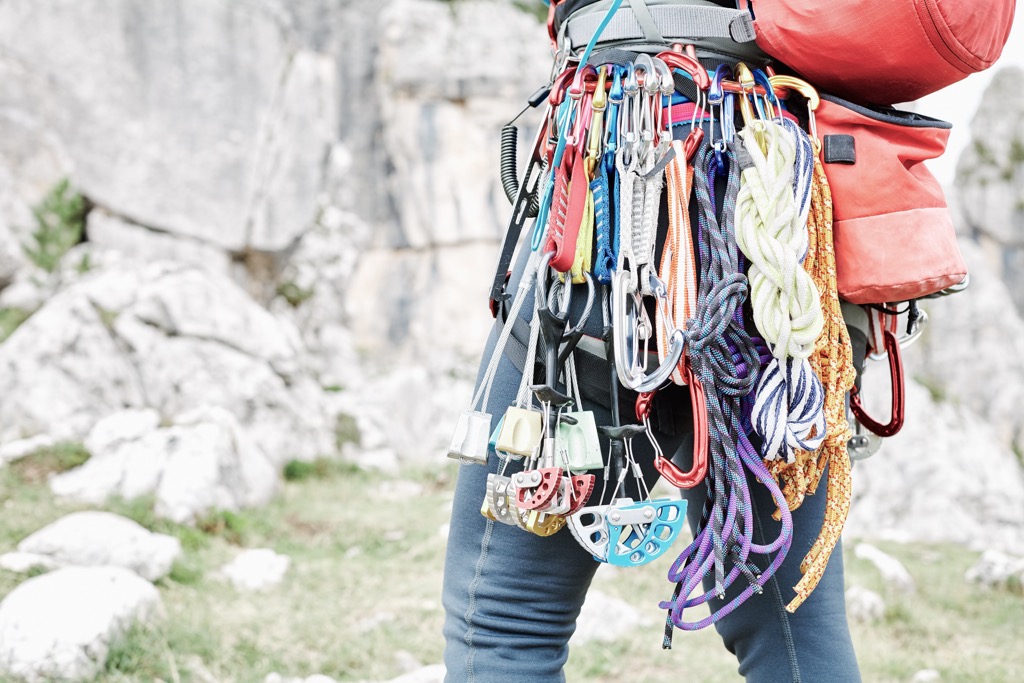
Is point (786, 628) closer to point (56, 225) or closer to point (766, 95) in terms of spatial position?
point (766, 95)

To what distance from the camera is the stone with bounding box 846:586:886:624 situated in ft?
9.46

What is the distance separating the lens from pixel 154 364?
20.1 feet

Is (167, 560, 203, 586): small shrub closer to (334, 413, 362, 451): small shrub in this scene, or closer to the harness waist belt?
the harness waist belt

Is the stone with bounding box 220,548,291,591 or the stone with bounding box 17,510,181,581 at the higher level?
the stone with bounding box 17,510,181,581

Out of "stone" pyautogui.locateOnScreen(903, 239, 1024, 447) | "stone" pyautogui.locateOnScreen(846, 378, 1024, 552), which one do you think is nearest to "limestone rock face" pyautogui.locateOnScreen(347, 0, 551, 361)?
"stone" pyautogui.locateOnScreen(846, 378, 1024, 552)

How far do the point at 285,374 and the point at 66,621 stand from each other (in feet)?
16.3

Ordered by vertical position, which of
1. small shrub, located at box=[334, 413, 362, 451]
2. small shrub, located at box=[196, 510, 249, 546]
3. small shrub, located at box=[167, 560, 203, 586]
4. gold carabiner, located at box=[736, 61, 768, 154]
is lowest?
small shrub, located at box=[334, 413, 362, 451]

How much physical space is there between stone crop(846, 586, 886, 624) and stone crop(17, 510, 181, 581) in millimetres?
2404

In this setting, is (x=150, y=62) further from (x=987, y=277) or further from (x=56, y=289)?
(x=987, y=277)

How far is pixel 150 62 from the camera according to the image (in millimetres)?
10586

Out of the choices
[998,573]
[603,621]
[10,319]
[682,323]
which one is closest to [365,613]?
[603,621]

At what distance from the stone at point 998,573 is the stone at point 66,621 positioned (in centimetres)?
331

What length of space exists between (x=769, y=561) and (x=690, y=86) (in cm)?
59

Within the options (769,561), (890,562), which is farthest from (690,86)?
(890,562)
